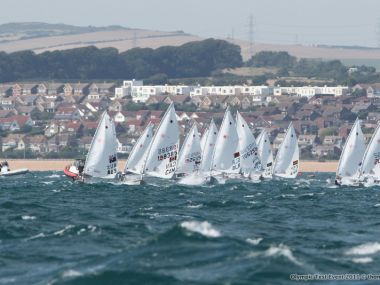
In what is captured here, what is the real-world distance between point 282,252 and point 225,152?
62927 millimetres

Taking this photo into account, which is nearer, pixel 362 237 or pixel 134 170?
pixel 362 237

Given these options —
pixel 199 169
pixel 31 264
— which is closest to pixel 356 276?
pixel 31 264

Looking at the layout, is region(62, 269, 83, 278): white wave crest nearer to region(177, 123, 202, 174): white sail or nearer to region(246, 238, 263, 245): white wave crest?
region(246, 238, 263, 245): white wave crest

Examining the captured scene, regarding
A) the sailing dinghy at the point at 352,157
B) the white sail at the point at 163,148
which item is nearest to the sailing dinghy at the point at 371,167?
the sailing dinghy at the point at 352,157

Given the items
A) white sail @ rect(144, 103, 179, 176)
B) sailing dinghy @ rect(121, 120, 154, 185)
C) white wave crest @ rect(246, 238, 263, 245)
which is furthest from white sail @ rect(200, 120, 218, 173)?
white wave crest @ rect(246, 238, 263, 245)

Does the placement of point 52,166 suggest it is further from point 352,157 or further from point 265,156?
point 352,157

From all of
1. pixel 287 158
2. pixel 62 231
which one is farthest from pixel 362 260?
pixel 287 158

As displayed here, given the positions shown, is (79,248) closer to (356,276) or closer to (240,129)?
(356,276)

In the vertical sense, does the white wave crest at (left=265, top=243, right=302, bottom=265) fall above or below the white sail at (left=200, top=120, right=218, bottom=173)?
above

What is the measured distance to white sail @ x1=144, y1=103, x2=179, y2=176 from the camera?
97.4 m

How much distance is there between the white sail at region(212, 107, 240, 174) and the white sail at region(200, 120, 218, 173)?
1.76 metres

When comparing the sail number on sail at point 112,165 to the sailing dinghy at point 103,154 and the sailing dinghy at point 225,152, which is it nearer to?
the sailing dinghy at point 103,154

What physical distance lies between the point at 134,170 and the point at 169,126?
14.2 feet

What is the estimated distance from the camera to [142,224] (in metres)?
55.1
